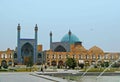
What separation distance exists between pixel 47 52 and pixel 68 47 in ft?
17.4

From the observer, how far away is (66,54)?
258 feet

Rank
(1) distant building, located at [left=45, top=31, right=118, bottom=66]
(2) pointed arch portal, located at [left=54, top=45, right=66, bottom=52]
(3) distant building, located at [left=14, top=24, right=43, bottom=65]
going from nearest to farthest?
(3) distant building, located at [left=14, top=24, right=43, bottom=65], (1) distant building, located at [left=45, top=31, right=118, bottom=66], (2) pointed arch portal, located at [left=54, top=45, right=66, bottom=52]

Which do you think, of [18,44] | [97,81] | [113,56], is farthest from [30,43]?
[97,81]

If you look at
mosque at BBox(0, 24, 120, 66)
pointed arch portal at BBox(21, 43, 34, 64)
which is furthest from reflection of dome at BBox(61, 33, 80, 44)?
pointed arch portal at BBox(21, 43, 34, 64)

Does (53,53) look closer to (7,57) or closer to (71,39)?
(71,39)

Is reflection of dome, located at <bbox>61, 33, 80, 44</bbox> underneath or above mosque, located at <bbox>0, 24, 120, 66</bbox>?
above

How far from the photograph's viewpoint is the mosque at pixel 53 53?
74.1 meters

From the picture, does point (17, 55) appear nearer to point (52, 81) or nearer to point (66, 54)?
point (66, 54)

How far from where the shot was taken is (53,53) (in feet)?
256

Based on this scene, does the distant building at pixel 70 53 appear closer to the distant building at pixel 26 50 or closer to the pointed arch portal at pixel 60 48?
the pointed arch portal at pixel 60 48

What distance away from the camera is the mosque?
74062 mm

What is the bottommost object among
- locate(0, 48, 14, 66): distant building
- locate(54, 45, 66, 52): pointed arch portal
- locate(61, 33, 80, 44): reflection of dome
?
locate(0, 48, 14, 66): distant building

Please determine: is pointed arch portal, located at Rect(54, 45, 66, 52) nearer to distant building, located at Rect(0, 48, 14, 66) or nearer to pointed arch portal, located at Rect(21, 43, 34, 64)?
pointed arch portal, located at Rect(21, 43, 34, 64)

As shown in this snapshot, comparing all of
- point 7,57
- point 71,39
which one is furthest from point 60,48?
point 7,57
